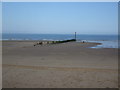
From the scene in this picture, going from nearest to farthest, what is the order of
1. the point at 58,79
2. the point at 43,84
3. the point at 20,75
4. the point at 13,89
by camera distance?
1. the point at 13,89
2. the point at 43,84
3. the point at 58,79
4. the point at 20,75

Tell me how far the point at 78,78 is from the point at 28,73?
9.05ft

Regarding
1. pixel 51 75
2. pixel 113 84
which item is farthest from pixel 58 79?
pixel 113 84

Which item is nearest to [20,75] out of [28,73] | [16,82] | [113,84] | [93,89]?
[28,73]

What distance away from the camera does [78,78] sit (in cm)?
783

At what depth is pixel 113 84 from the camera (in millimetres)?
7035

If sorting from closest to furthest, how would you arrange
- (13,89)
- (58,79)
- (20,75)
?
(13,89)
(58,79)
(20,75)

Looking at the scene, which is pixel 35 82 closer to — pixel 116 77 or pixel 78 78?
pixel 78 78

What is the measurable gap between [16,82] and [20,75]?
115 cm

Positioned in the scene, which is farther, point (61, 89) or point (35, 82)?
point (35, 82)

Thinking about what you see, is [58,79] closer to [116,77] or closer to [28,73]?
[28,73]

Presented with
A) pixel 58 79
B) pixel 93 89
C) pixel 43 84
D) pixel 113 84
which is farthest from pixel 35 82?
pixel 113 84

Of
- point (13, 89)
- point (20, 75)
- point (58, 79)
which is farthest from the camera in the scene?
point (20, 75)

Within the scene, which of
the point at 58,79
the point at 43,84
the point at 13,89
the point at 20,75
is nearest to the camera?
the point at 13,89

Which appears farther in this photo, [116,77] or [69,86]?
[116,77]
